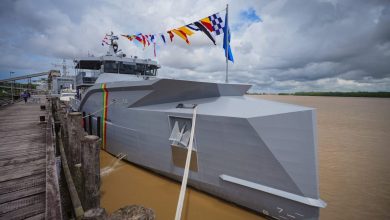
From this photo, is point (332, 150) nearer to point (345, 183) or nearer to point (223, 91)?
point (345, 183)

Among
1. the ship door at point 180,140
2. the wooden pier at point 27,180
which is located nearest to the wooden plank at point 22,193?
the wooden pier at point 27,180

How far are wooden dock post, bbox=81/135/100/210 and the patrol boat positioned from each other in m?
1.60

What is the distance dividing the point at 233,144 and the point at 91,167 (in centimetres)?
233

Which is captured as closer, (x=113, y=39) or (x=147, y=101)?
(x=147, y=101)

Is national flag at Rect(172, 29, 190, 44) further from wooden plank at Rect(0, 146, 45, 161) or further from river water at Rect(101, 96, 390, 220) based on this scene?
wooden plank at Rect(0, 146, 45, 161)

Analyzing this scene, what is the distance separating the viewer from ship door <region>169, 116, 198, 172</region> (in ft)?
12.5

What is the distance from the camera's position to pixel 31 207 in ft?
6.97

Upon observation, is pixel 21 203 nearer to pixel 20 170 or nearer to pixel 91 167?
pixel 91 167

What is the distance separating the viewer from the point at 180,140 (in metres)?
3.86

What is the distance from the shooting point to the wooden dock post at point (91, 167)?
2721 mm

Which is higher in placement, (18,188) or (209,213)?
(18,188)

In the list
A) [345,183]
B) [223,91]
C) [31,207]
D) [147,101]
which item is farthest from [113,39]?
[345,183]

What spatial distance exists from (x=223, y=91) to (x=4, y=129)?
6411 mm

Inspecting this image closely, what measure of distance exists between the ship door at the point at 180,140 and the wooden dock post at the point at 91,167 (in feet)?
5.10
